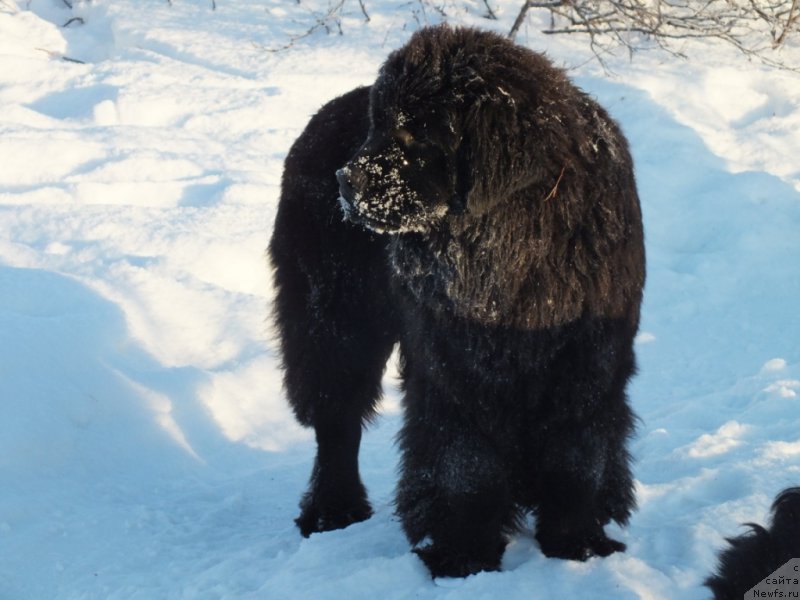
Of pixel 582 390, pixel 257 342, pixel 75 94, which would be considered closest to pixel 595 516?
pixel 582 390

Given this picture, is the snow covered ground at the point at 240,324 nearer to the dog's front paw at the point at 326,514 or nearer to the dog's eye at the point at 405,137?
the dog's front paw at the point at 326,514

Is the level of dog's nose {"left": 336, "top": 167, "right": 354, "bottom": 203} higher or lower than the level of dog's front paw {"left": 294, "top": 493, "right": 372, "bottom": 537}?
higher

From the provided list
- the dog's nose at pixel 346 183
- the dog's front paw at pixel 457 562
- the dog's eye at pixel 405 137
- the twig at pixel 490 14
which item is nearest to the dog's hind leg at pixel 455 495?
the dog's front paw at pixel 457 562

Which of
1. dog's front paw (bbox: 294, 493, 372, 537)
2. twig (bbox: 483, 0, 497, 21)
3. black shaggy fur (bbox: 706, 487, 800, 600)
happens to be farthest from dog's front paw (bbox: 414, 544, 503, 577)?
twig (bbox: 483, 0, 497, 21)

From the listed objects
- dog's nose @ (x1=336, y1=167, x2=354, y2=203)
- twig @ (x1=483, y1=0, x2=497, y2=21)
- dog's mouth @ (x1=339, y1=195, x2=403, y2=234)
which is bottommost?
twig @ (x1=483, y1=0, x2=497, y2=21)

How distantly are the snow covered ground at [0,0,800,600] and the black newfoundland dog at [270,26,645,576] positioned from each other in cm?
25

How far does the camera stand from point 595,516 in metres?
3.99

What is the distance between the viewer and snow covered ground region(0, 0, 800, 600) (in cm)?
439

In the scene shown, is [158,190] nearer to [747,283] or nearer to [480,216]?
[747,283]

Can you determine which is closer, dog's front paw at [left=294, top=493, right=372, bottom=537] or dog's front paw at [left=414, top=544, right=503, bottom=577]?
dog's front paw at [left=414, top=544, right=503, bottom=577]

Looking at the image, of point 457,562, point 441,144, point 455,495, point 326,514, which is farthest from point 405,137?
point 326,514

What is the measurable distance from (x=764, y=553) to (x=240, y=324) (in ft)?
16.5

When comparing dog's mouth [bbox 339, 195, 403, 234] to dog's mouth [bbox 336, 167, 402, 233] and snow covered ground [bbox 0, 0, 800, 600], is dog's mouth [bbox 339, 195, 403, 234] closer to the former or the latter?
dog's mouth [bbox 336, 167, 402, 233]

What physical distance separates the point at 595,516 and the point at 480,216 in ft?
4.59
